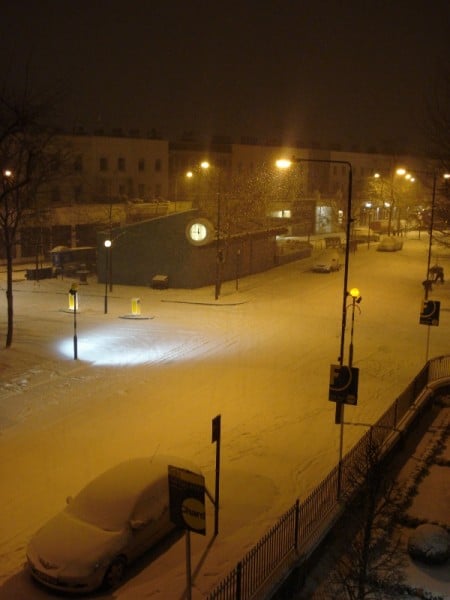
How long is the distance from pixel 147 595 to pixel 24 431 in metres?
7.22

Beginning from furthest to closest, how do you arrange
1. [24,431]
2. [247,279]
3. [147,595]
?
[247,279], [24,431], [147,595]

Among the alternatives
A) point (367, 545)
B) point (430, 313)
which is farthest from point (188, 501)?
point (430, 313)

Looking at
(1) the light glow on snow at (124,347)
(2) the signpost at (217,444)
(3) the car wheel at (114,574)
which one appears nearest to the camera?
(3) the car wheel at (114,574)

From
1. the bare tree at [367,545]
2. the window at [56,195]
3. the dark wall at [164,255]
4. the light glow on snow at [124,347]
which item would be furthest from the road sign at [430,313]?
the window at [56,195]

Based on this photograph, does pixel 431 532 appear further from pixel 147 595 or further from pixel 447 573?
pixel 147 595

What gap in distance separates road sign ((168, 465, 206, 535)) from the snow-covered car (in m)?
1.71

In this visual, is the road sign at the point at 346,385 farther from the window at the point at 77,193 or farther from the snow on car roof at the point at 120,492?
the window at the point at 77,193

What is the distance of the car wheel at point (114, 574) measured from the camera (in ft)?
28.5

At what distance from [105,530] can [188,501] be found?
2154mm

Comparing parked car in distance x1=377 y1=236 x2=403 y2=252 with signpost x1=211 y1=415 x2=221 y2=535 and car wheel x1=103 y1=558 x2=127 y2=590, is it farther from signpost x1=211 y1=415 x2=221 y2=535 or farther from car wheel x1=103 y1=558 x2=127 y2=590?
car wheel x1=103 y1=558 x2=127 y2=590

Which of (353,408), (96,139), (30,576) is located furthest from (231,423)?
(96,139)

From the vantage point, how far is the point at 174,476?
764 cm

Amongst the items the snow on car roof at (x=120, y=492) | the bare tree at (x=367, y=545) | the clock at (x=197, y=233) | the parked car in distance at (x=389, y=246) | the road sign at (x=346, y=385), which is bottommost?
the bare tree at (x=367, y=545)

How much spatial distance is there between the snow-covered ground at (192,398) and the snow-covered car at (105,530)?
0.36m
